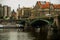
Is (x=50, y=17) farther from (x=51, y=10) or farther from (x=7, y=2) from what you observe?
(x=7, y=2)

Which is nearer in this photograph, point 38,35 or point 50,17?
point 50,17

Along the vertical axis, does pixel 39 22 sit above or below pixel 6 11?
below

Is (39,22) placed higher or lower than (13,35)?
higher

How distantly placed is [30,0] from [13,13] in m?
0.32

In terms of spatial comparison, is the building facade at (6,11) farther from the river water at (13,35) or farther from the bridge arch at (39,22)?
the bridge arch at (39,22)

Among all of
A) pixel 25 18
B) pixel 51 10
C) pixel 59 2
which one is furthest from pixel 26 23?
pixel 59 2

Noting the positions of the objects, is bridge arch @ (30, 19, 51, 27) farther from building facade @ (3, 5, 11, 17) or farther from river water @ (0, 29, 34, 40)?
building facade @ (3, 5, 11, 17)

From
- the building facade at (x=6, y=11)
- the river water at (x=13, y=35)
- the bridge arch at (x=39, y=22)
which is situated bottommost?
the river water at (x=13, y=35)

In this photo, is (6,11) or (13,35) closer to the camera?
(6,11)

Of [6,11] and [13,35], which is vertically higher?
[6,11]

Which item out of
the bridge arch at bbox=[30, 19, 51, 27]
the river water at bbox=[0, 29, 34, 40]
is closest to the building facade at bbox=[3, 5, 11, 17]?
the river water at bbox=[0, 29, 34, 40]

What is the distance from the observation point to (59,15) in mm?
2436

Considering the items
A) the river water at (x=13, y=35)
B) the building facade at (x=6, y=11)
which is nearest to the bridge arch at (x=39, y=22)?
the river water at (x=13, y=35)

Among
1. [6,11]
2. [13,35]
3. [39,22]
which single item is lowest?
[13,35]
